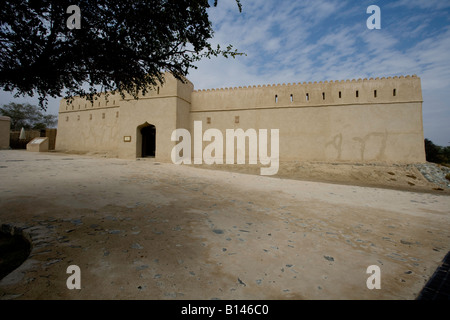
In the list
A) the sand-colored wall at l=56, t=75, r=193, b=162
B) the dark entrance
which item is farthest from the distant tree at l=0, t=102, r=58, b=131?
the dark entrance

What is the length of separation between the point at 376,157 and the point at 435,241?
1329 cm

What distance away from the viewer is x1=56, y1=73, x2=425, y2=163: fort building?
14078 mm

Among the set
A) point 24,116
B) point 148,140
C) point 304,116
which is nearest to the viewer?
point 304,116

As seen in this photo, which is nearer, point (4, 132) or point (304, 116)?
point (304, 116)

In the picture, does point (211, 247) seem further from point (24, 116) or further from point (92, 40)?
point (24, 116)

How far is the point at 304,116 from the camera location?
15.7 m

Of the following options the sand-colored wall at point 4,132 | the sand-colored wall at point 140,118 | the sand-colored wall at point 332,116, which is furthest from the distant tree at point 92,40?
the sand-colored wall at point 4,132

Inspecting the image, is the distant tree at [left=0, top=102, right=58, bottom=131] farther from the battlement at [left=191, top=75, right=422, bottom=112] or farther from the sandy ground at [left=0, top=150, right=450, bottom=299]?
the sandy ground at [left=0, top=150, right=450, bottom=299]

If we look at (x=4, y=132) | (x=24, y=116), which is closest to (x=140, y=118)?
(x=4, y=132)

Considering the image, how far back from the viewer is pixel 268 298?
1845mm

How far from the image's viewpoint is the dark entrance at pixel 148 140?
655 inches

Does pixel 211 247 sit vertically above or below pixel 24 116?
below

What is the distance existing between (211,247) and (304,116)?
15150 mm
